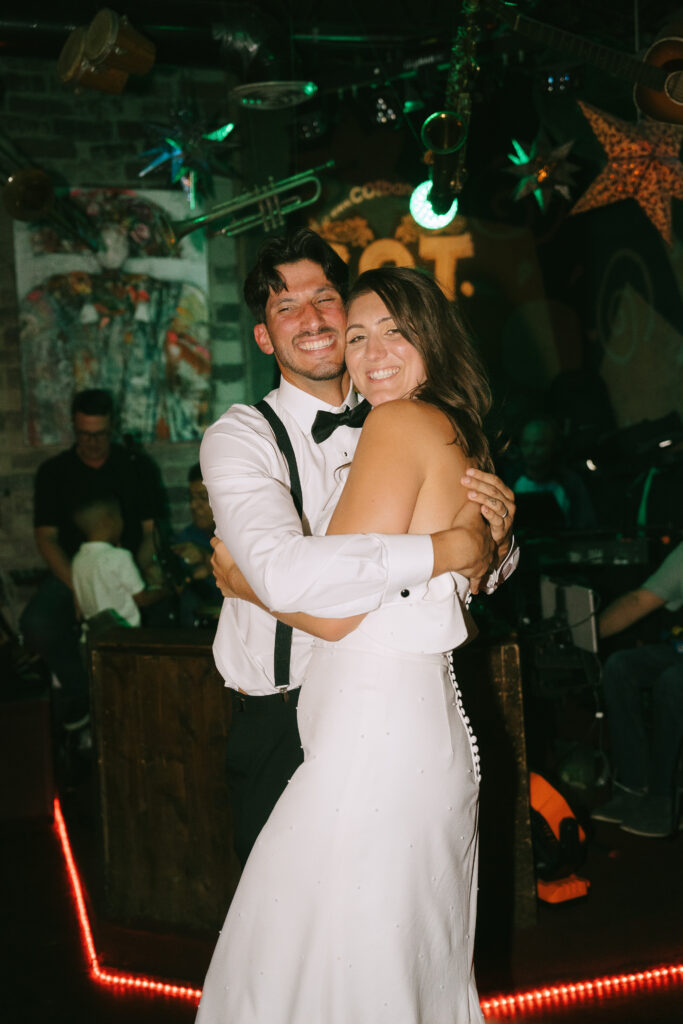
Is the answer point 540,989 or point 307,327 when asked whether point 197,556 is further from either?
point 307,327

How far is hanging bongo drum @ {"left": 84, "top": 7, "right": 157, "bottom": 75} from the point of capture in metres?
4.22

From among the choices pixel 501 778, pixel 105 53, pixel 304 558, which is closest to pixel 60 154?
pixel 105 53

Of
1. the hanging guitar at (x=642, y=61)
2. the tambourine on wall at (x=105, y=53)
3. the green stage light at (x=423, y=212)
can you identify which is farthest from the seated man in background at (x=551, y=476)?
the tambourine on wall at (x=105, y=53)

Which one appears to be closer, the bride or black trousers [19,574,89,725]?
the bride

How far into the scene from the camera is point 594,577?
194 inches

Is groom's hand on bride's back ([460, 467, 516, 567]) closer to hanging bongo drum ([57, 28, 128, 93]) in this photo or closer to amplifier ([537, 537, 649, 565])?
amplifier ([537, 537, 649, 565])

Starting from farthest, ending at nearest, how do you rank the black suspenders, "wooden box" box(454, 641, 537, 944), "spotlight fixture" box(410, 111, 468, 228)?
1. "spotlight fixture" box(410, 111, 468, 228)
2. "wooden box" box(454, 641, 537, 944)
3. the black suspenders

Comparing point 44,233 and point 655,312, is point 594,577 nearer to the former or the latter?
point 655,312

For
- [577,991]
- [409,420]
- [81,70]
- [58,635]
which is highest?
[81,70]

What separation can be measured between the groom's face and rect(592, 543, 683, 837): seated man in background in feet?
7.69

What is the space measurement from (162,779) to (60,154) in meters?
4.53

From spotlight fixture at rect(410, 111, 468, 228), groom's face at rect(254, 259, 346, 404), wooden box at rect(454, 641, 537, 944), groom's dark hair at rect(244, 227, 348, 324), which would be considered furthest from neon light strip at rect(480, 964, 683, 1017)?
spotlight fixture at rect(410, 111, 468, 228)

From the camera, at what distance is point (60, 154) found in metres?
6.04

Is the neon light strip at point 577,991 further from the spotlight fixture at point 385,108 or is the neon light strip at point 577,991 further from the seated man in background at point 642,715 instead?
the spotlight fixture at point 385,108
